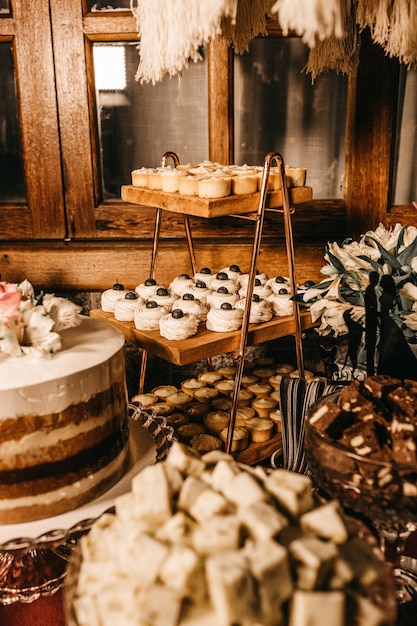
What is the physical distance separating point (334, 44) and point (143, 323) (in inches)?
44.0

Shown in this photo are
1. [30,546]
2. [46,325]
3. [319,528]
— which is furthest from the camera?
[46,325]

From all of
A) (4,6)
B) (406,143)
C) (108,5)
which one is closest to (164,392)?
(406,143)

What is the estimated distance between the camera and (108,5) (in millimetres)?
2629

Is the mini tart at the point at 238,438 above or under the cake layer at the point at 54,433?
under

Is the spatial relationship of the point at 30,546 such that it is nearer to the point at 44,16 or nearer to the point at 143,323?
the point at 143,323

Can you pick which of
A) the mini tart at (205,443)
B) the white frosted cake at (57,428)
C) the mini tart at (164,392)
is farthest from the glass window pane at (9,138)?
the white frosted cake at (57,428)

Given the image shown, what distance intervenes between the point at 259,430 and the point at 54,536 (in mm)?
1245

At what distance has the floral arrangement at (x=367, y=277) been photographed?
5.36 ft

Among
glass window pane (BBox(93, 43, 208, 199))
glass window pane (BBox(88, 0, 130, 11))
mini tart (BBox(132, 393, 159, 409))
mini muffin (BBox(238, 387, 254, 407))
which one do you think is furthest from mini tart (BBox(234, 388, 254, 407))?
glass window pane (BBox(88, 0, 130, 11))

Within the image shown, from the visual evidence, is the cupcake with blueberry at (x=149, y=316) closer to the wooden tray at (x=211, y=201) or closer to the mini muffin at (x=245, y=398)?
the wooden tray at (x=211, y=201)

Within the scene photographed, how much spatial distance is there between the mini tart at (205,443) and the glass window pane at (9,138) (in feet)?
4.91

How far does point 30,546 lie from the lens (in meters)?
1.20

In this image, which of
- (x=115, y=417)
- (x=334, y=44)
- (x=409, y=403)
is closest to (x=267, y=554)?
(x=409, y=403)

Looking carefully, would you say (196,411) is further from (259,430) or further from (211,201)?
(211,201)
